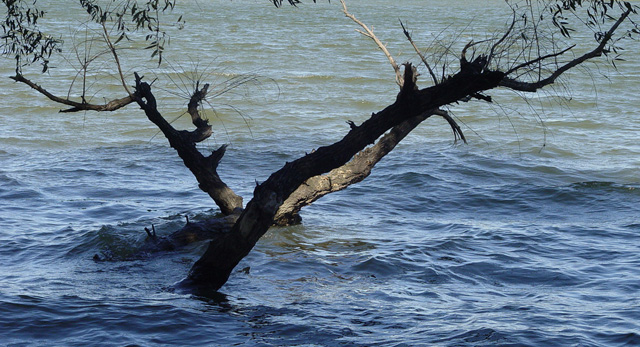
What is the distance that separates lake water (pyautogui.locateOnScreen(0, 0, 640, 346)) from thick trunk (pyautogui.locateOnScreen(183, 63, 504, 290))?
0.45 metres

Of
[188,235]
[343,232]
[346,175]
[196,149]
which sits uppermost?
[196,149]

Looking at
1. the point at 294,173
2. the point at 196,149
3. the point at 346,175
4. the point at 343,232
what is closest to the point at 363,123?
the point at 294,173

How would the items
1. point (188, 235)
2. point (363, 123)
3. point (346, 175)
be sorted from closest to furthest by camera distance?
point (363, 123) → point (188, 235) → point (346, 175)

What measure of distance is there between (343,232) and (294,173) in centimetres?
368

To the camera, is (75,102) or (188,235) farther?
(188,235)

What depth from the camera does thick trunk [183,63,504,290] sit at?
7.02 meters

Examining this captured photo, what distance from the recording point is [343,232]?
36.8 ft

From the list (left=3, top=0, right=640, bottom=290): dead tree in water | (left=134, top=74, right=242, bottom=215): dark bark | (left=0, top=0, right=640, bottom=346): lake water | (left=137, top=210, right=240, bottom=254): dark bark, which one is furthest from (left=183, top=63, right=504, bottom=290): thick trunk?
(left=134, top=74, right=242, bottom=215): dark bark

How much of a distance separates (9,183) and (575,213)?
9117 mm

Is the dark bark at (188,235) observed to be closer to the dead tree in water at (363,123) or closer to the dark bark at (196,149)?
the dead tree in water at (363,123)

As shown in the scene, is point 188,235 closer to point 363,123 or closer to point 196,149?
point 196,149

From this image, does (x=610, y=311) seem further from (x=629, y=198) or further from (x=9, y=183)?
(x=9, y=183)

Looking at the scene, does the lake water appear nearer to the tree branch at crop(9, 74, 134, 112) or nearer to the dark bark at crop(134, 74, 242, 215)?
the dark bark at crop(134, 74, 242, 215)

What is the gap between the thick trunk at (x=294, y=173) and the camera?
7.02 metres
